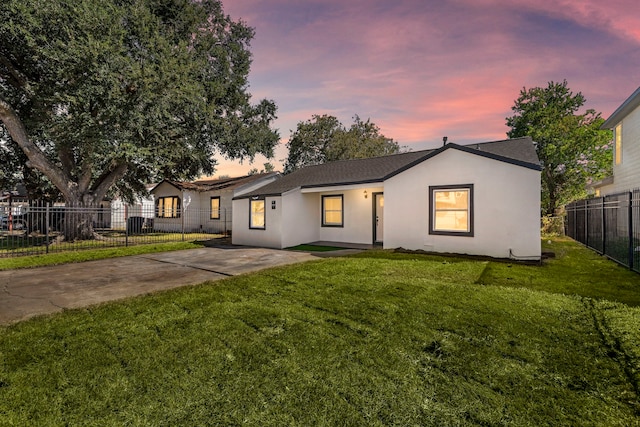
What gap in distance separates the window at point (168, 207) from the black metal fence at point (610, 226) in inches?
914

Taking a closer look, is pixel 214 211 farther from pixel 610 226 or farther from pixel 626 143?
pixel 626 143

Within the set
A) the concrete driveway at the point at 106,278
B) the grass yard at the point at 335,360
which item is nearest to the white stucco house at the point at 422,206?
the concrete driveway at the point at 106,278

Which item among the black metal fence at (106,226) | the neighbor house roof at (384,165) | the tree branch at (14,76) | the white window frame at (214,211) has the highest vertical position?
the tree branch at (14,76)

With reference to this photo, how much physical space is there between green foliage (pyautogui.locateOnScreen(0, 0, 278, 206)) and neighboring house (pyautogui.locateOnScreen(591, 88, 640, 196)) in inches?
734

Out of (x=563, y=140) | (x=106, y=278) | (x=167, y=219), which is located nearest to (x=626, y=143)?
(x=563, y=140)

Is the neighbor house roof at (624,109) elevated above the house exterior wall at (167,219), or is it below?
above

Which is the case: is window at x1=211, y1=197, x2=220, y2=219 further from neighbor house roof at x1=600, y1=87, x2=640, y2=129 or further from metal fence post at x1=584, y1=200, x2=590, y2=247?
neighbor house roof at x1=600, y1=87, x2=640, y2=129

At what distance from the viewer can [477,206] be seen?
29.1 ft

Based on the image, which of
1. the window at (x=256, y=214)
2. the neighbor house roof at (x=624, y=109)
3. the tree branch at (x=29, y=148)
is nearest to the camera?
the neighbor house roof at (x=624, y=109)

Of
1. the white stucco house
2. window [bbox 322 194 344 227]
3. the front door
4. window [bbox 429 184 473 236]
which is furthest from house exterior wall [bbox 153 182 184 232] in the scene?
window [bbox 429 184 473 236]

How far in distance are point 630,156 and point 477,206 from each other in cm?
956

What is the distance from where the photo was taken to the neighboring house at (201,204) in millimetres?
20781

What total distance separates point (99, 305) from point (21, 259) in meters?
7.69

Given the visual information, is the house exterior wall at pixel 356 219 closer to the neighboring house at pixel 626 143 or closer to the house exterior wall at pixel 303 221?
the house exterior wall at pixel 303 221
